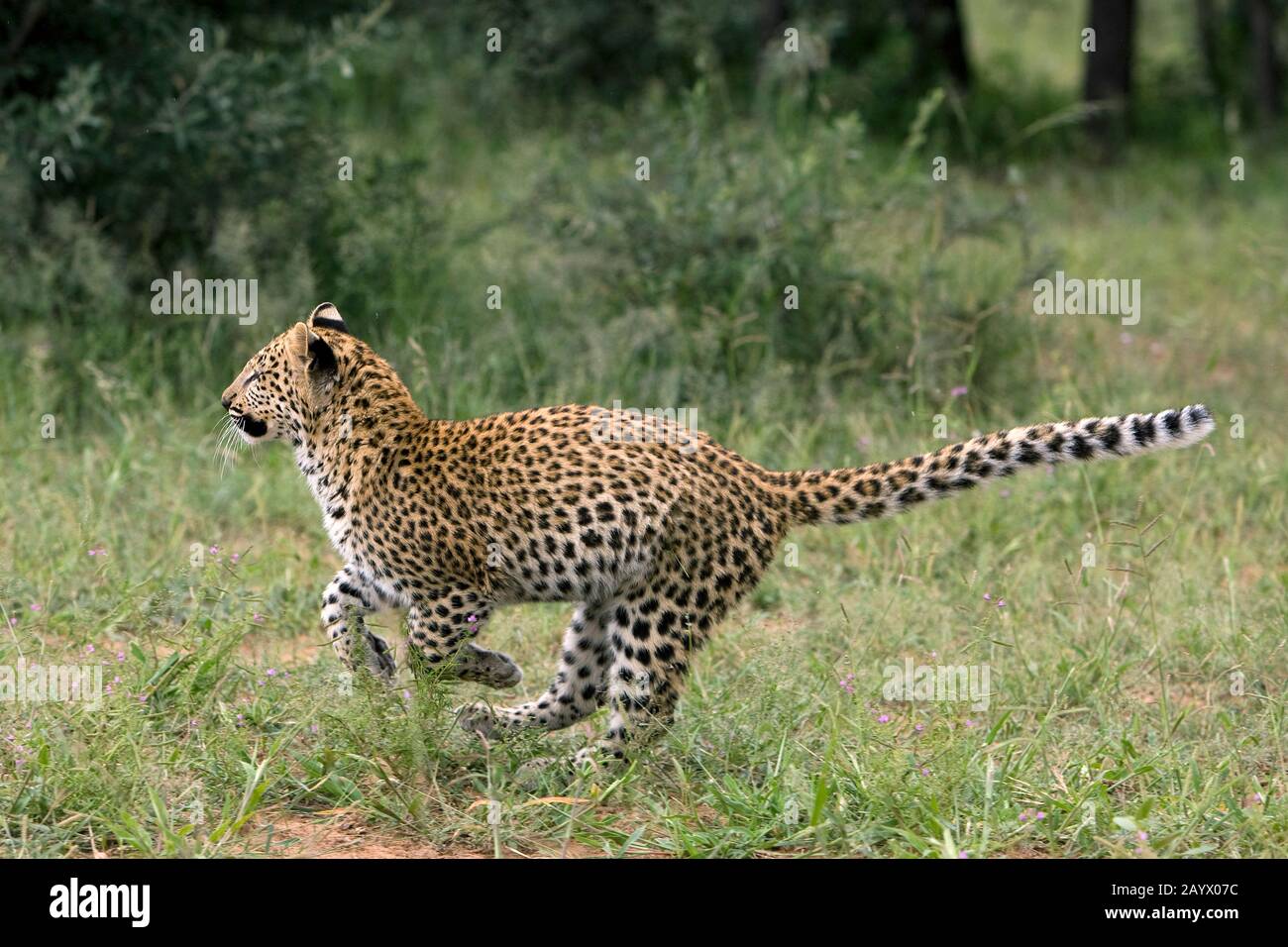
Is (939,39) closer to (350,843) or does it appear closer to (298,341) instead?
(298,341)

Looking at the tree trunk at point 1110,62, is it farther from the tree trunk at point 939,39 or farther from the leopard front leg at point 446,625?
the leopard front leg at point 446,625

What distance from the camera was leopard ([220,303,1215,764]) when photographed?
5.44 meters

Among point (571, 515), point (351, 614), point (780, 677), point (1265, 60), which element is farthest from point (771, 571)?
point (1265, 60)

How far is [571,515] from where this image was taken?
5438 mm

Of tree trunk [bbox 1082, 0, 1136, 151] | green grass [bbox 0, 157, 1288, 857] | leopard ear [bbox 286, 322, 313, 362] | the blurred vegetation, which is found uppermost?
tree trunk [bbox 1082, 0, 1136, 151]

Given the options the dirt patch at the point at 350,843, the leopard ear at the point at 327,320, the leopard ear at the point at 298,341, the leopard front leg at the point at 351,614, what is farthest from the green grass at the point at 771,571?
the leopard ear at the point at 327,320

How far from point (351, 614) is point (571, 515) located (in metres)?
0.81

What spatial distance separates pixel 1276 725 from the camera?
5809mm

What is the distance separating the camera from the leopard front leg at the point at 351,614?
5660mm

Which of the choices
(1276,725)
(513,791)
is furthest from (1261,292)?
(513,791)

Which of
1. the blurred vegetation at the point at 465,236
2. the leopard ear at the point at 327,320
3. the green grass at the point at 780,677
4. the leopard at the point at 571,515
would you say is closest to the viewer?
the green grass at the point at 780,677

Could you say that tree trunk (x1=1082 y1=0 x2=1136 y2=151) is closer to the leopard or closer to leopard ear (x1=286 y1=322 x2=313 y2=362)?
the leopard

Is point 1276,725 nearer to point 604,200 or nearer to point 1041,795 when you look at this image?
point 1041,795

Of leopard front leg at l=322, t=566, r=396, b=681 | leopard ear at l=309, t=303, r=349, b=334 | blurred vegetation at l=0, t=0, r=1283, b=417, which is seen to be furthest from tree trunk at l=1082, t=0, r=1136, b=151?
leopard front leg at l=322, t=566, r=396, b=681
